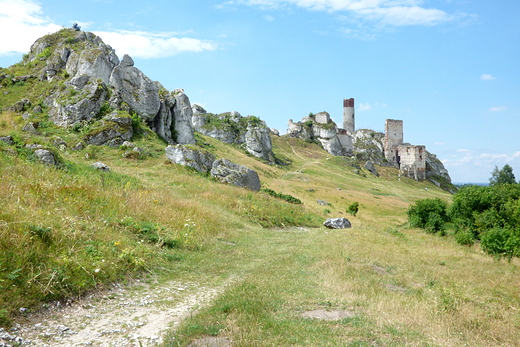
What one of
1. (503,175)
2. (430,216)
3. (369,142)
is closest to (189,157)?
(430,216)

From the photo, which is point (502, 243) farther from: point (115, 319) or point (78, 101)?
point (78, 101)

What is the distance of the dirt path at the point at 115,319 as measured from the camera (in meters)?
4.91

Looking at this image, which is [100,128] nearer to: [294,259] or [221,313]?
[294,259]

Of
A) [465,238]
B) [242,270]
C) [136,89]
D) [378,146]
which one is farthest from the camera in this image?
[378,146]

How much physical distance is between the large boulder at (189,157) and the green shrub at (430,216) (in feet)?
64.0

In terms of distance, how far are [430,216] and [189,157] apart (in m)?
21.6

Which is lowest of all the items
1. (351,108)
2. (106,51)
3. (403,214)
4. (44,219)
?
(403,214)

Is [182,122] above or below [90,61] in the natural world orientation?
below

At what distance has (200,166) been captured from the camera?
106 feet

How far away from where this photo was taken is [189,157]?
105 feet

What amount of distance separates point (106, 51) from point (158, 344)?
46790 millimetres

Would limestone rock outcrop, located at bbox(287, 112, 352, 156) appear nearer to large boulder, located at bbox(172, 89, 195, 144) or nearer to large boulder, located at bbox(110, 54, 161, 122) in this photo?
large boulder, located at bbox(172, 89, 195, 144)

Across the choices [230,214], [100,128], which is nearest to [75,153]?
[100,128]

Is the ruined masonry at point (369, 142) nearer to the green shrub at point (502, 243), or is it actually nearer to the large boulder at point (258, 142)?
the large boulder at point (258, 142)
